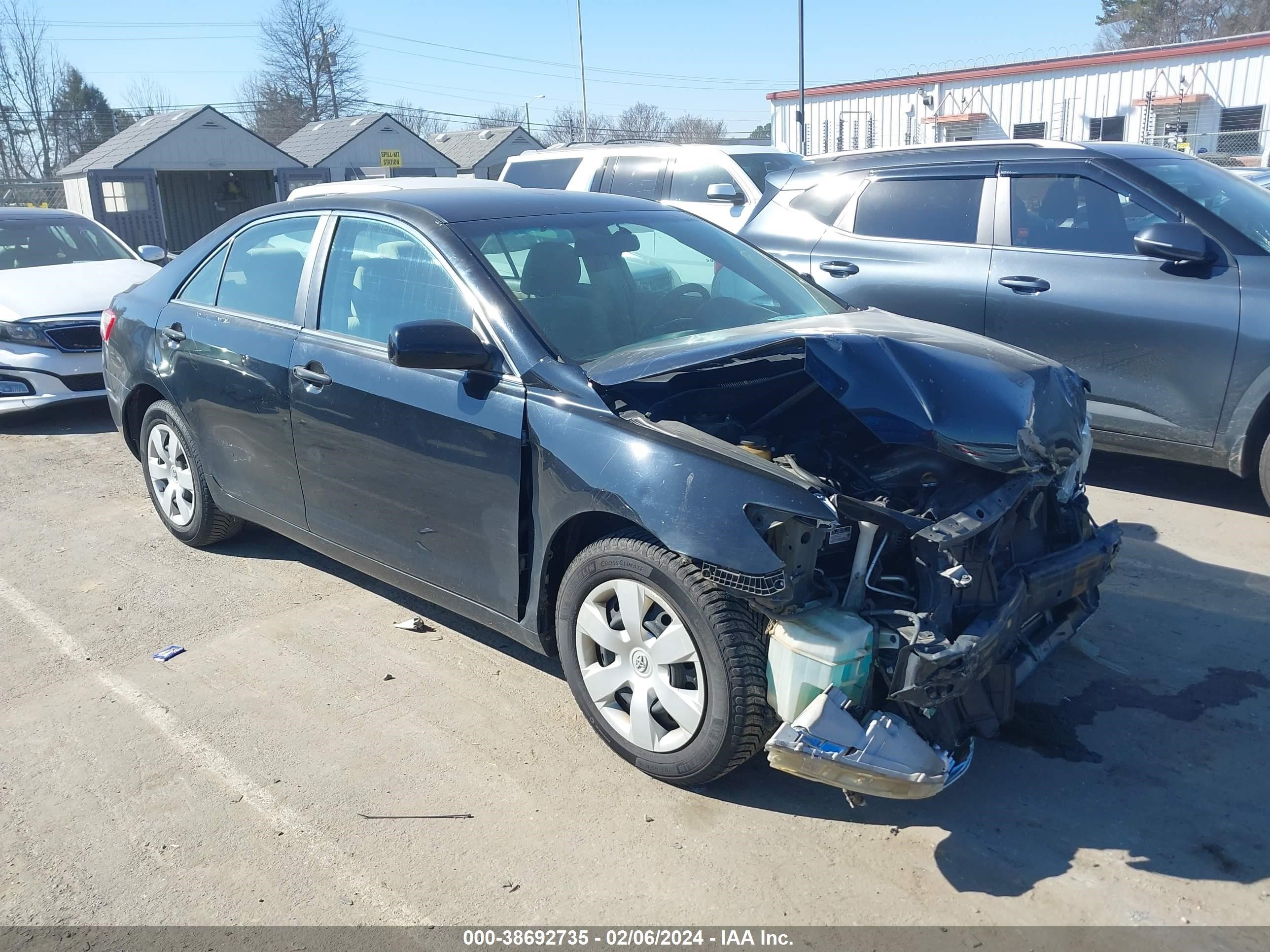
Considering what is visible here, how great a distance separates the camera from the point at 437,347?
11.1ft

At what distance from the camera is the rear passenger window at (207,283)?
4.94 meters

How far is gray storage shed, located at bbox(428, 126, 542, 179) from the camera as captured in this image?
36.2 meters

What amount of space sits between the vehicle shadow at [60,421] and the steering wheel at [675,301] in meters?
5.72

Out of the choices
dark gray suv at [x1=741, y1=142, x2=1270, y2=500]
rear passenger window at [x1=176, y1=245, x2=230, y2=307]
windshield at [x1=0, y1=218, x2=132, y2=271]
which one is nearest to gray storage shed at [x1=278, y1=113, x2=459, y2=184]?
windshield at [x1=0, y1=218, x2=132, y2=271]

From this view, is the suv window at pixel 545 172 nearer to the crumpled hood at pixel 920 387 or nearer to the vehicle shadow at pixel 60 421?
the vehicle shadow at pixel 60 421

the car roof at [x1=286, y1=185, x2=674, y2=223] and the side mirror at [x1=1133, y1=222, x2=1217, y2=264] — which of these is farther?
the side mirror at [x1=1133, y1=222, x2=1217, y2=264]

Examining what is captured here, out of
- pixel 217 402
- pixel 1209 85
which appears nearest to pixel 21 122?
pixel 1209 85

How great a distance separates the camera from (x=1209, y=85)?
28.4 m

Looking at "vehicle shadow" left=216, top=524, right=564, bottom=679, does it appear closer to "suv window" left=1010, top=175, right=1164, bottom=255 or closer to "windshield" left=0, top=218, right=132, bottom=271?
"suv window" left=1010, top=175, right=1164, bottom=255

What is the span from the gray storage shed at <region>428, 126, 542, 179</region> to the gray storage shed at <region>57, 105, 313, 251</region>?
696 cm

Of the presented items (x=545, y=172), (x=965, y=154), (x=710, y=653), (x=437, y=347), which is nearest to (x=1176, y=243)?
(x=965, y=154)

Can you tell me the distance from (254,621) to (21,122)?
5974 centimetres

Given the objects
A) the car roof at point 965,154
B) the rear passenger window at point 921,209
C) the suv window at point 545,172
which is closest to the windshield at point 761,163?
the suv window at point 545,172

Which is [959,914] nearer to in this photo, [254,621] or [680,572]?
[680,572]
